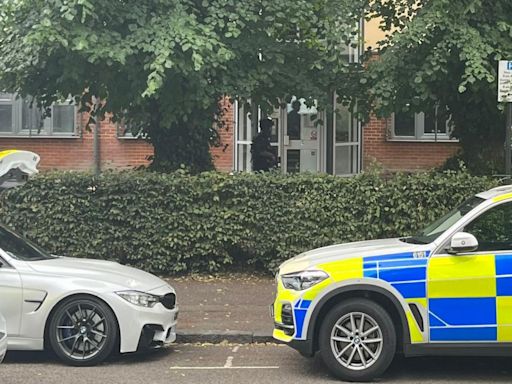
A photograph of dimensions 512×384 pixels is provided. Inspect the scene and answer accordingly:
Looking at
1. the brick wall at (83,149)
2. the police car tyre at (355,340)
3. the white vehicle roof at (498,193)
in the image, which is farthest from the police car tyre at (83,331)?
the brick wall at (83,149)

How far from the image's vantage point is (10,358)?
764 cm

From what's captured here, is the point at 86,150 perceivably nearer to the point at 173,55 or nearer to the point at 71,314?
the point at 173,55

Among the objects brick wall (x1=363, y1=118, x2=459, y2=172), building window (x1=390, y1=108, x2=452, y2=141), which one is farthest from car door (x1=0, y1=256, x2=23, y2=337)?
building window (x1=390, y1=108, x2=452, y2=141)

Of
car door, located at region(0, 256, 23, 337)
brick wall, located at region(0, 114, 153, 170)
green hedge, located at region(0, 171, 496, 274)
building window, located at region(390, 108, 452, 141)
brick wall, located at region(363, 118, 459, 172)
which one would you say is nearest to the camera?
car door, located at region(0, 256, 23, 337)

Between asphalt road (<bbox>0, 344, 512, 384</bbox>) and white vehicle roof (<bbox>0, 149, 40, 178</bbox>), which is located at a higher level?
white vehicle roof (<bbox>0, 149, 40, 178</bbox>)

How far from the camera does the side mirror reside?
6.51 metres

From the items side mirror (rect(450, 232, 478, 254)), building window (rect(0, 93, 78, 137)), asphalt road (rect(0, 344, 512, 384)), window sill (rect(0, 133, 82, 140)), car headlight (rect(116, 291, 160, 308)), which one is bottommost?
asphalt road (rect(0, 344, 512, 384))

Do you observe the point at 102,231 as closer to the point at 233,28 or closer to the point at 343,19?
the point at 233,28

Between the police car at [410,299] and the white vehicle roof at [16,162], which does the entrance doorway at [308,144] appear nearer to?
the white vehicle roof at [16,162]

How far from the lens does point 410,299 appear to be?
21.5ft

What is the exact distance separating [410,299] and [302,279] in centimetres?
95

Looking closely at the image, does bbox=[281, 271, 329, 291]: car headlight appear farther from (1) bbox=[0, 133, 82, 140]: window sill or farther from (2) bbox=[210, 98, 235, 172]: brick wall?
(1) bbox=[0, 133, 82, 140]: window sill

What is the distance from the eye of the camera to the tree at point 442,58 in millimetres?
10508

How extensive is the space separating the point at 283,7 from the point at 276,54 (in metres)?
0.72
